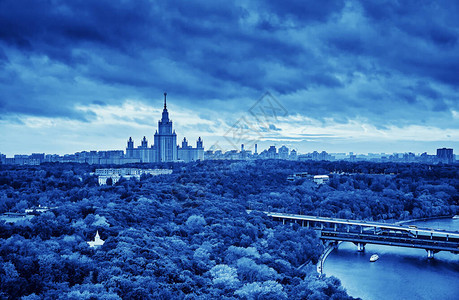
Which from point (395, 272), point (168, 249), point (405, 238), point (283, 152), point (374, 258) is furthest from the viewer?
point (283, 152)

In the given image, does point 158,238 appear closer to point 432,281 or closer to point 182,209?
point 182,209

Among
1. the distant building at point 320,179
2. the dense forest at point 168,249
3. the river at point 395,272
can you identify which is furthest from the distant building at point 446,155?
the river at point 395,272

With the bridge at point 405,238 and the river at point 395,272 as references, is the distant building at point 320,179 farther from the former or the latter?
the river at point 395,272

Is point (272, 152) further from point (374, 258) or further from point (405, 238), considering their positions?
point (374, 258)

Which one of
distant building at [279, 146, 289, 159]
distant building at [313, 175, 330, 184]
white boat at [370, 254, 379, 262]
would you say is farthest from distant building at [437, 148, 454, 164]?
white boat at [370, 254, 379, 262]

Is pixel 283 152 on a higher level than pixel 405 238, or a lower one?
higher

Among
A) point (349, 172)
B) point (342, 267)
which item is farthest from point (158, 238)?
point (349, 172)

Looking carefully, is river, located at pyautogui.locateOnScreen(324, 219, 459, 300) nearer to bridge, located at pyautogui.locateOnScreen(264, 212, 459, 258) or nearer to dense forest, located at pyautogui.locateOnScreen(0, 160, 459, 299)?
bridge, located at pyautogui.locateOnScreen(264, 212, 459, 258)

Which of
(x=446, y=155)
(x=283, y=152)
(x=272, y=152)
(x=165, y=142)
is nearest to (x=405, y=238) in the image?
(x=272, y=152)
